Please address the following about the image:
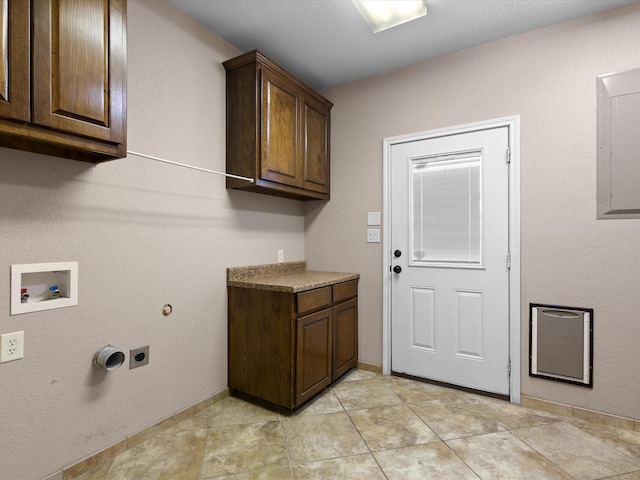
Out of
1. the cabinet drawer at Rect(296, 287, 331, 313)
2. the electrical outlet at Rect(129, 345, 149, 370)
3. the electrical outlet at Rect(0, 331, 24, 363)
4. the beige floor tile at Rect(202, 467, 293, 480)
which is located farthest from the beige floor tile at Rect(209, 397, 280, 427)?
the electrical outlet at Rect(0, 331, 24, 363)

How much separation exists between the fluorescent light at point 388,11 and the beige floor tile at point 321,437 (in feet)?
8.47

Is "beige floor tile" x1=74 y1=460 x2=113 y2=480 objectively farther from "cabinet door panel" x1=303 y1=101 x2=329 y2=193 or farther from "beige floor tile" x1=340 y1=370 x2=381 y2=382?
"cabinet door panel" x1=303 y1=101 x2=329 y2=193

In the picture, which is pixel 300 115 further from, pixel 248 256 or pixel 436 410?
pixel 436 410

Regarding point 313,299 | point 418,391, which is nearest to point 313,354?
point 313,299

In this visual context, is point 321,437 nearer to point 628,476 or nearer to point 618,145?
point 628,476

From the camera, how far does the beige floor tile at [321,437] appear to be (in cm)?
178

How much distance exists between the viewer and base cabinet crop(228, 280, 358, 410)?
84.7 inches

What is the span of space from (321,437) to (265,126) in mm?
2025

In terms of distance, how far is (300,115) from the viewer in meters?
2.66

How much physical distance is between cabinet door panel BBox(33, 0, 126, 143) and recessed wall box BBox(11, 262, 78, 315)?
66 centimetres

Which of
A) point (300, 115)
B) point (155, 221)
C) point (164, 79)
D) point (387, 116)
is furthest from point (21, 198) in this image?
point (387, 116)

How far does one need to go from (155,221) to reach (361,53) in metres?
1.98

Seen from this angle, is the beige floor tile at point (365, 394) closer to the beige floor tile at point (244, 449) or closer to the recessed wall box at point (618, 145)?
the beige floor tile at point (244, 449)

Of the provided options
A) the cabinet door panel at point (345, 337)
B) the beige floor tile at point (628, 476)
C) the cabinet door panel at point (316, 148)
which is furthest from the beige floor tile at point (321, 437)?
the cabinet door panel at point (316, 148)
